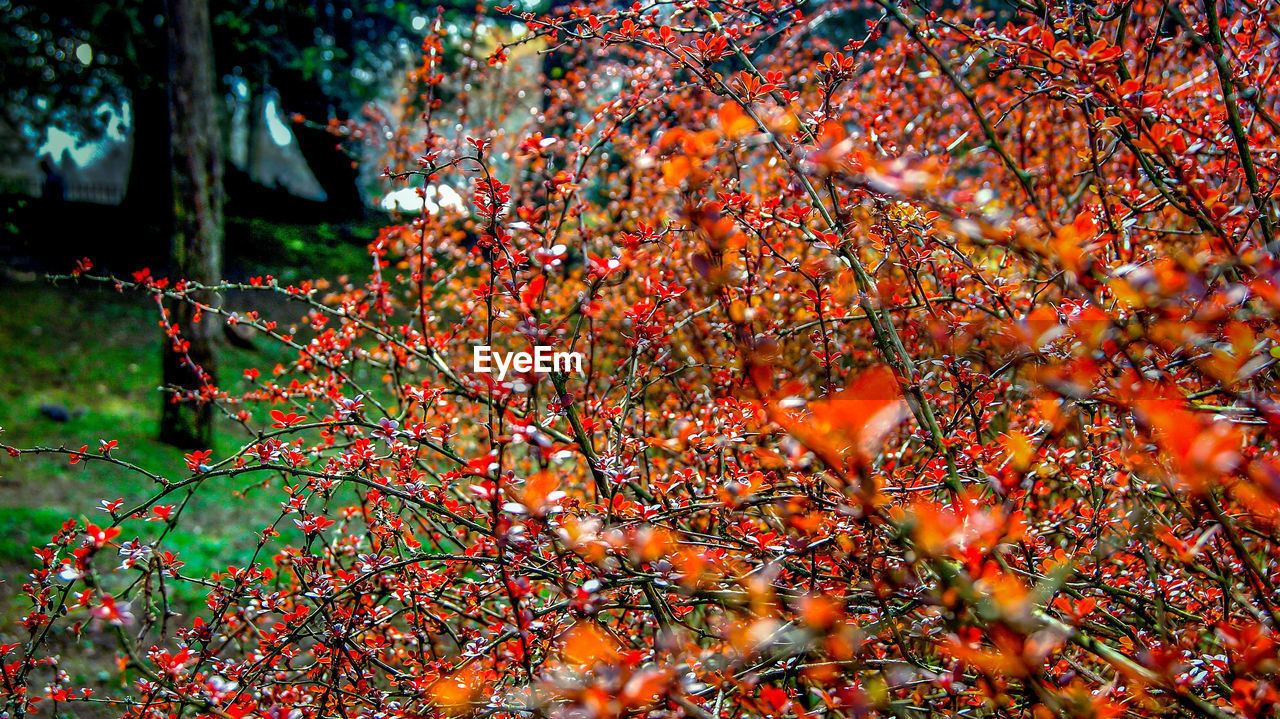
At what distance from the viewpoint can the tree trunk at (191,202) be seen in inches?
246

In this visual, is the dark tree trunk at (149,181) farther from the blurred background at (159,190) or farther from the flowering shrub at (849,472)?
the flowering shrub at (849,472)

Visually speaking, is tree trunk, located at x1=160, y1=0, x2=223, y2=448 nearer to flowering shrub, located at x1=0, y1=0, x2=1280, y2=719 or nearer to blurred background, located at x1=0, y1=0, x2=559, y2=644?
blurred background, located at x1=0, y1=0, x2=559, y2=644

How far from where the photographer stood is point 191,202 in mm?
6367

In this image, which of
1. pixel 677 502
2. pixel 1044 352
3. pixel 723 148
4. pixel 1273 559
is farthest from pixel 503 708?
pixel 1273 559

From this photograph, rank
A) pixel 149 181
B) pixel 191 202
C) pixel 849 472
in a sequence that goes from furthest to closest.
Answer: pixel 149 181 → pixel 191 202 → pixel 849 472

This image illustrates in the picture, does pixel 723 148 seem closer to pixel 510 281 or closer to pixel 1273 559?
pixel 510 281

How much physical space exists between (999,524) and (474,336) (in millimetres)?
3260

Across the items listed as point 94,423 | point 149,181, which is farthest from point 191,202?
point 149,181

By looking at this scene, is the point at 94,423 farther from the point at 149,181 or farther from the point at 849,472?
the point at 849,472

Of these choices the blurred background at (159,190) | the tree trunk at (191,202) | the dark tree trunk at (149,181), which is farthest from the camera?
the dark tree trunk at (149,181)

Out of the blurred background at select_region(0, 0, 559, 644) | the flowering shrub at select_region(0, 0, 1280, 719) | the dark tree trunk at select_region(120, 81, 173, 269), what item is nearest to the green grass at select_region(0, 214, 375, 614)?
the blurred background at select_region(0, 0, 559, 644)

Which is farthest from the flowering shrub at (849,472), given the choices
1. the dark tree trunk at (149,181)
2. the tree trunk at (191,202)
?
the dark tree trunk at (149,181)

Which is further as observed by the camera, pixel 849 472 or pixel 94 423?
pixel 94 423

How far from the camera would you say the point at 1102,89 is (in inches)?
52.8
